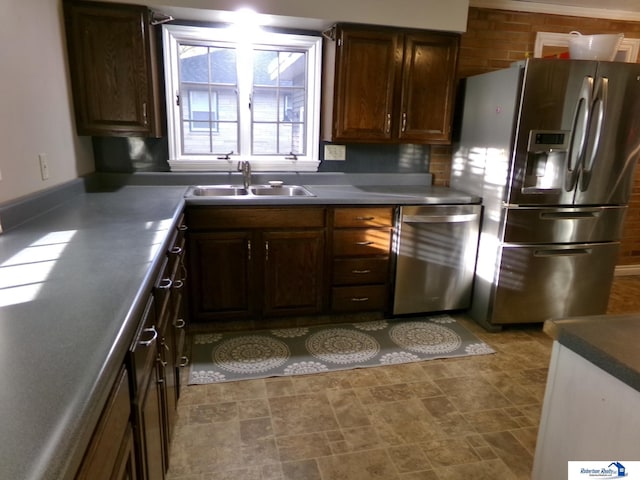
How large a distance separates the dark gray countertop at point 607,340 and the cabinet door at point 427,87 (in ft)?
7.26

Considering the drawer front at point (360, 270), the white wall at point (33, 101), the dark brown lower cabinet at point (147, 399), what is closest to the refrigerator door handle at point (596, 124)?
the drawer front at point (360, 270)

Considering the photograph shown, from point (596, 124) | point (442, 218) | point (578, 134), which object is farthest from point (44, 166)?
point (596, 124)

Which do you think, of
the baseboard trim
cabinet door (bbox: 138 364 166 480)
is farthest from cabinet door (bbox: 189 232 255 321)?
the baseboard trim

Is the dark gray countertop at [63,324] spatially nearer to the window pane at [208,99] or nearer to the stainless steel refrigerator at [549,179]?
the window pane at [208,99]

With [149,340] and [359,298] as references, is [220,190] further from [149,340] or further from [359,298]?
[149,340]

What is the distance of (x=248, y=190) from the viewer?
3.06m

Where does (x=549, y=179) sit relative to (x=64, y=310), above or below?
above

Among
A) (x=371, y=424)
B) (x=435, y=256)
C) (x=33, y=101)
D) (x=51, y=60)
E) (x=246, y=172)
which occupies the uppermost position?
(x=51, y=60)

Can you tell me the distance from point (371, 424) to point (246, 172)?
189 centimetres

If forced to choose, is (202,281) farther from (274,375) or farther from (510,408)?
(510,408)

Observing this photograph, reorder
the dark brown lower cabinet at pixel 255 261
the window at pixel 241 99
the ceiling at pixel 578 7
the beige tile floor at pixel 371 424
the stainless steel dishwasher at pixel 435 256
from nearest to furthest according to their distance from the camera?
the beige tile floor at pixel 371 424
the dark brown lower cabinet at pixel 255 261
the stainless steel dishwasher at pixel 435 256
the window at pixel 241 99
the ceiling at pixel 578 7

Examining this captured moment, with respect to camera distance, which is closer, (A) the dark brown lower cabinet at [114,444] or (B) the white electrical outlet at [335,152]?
(A) the dark brown lower cabinet at [114,444]

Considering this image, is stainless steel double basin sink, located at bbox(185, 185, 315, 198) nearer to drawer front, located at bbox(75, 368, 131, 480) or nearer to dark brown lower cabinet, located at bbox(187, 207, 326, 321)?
dark brown lower cabinet, located at bbox(187, 207, 326, 321)

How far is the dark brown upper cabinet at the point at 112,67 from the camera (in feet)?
8.14
